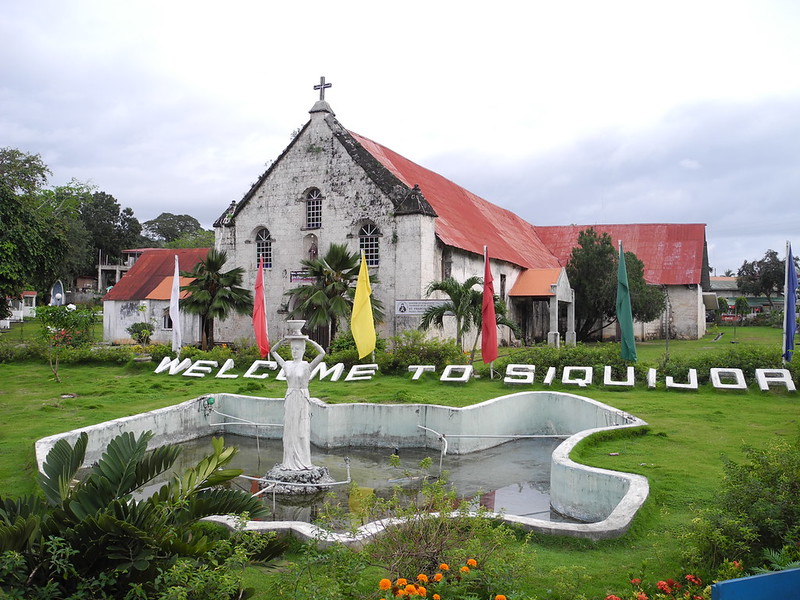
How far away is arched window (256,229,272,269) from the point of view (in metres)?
28.0

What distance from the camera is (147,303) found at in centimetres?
3297

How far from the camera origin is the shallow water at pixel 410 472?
412 inches

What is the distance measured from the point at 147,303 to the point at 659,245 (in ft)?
98.8

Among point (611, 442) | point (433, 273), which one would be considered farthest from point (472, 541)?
point (433, 273)

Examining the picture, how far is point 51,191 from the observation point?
50.3 meters

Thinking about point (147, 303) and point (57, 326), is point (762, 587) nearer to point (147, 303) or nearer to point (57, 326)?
point (57, 326)

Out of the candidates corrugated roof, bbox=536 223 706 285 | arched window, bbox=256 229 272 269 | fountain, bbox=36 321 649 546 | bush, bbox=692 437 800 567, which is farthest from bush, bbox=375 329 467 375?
corrugated roof, bbox=536 223 706 285

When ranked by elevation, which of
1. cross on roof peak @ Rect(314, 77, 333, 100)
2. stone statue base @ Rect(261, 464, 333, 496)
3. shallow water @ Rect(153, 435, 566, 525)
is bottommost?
shallow water @ Rect(153, 435, 566, 525)

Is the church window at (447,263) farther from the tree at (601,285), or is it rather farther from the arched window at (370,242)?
the tree at (601,285)

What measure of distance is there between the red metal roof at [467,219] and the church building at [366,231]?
121 mm

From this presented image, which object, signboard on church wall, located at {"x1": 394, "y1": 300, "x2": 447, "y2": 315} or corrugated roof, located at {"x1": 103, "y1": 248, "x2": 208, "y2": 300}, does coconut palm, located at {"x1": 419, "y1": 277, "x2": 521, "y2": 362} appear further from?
corrugated roof, located at {"x1": 103, "y1": 248, "x2": 208, "y2": 300}

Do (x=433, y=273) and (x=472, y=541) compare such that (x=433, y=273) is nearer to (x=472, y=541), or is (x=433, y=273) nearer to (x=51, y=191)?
(x=472, y=541)

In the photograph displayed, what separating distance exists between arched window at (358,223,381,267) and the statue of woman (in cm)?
1509

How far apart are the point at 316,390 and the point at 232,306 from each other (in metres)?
8.19
